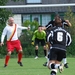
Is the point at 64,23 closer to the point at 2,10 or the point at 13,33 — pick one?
the point at 13,33

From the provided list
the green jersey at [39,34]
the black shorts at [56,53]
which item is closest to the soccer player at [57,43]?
the black shorts at [56,53]

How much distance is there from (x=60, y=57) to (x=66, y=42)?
1.55 ft

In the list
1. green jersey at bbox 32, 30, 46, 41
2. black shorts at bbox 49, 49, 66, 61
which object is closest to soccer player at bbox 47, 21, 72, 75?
black shorts at bbox 49, 49, 66, 61

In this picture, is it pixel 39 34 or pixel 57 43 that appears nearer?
pixel 57 43

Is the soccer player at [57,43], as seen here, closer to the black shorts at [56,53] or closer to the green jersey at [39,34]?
the black shorts at [56,53]

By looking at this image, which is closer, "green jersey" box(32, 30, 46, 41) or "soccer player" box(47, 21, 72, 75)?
"soccer player" box(47, 21, 72, 75)

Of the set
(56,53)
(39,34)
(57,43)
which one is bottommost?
(39,34)

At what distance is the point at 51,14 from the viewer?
4491 cm

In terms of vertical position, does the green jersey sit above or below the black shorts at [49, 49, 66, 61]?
below

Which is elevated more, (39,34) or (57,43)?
(57,43)

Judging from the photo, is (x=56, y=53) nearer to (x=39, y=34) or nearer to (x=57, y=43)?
(x=57, y=43)

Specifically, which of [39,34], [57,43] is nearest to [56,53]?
[57,43]

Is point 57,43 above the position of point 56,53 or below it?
above

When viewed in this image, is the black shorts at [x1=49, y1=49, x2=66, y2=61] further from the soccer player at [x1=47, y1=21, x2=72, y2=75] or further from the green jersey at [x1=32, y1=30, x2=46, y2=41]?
the green jersey at [x1=32, y1=30, x2=46, y2=41]
